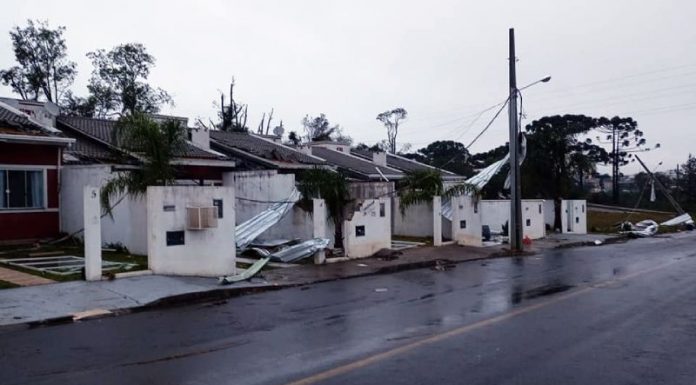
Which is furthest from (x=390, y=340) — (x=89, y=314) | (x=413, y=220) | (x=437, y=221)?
(x=413, y=220)

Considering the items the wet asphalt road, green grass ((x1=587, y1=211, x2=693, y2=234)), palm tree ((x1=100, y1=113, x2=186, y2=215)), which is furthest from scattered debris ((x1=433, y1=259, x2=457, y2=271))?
green grass ((x1=587, y1=211, x2=693, y2=234))

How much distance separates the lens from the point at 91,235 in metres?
14.1

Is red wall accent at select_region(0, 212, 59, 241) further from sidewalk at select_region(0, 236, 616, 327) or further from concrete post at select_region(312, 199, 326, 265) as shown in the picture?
concrete post at select_region(312, 199, 326, 265)

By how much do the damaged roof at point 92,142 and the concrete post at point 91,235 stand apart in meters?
11.1

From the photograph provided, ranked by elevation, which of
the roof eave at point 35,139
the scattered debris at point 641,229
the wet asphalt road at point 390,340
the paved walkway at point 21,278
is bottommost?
the scattered debris at point 641,229

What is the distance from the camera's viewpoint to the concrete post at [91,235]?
14141mm

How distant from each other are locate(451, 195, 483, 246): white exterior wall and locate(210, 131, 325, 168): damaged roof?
7518mm

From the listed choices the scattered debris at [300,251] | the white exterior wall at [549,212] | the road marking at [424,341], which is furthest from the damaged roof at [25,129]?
the white exterior wall at [549,212]

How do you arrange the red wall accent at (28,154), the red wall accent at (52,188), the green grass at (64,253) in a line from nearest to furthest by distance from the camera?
1. the green grass at (64,253)
2. the red wall accent at (28,154)
3. the red wall accent at (52,188)

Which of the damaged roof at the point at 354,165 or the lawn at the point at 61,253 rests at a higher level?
the damaged roof at the point at 354,165

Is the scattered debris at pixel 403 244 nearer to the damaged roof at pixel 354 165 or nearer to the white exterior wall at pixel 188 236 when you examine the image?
the white exterior wall at pixel 188 236

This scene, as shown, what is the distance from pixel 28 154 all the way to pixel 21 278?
8.96m

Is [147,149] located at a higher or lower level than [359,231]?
higher

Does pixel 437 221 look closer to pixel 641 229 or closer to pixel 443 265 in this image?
pixel 443 265
